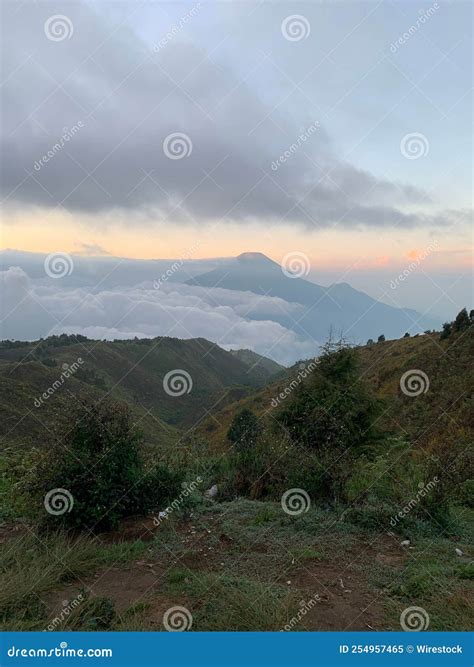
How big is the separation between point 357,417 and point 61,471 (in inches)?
337

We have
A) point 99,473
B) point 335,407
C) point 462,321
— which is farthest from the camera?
point 462,321

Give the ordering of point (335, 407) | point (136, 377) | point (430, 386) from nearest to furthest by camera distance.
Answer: point (335, 407)
point (430, 386)
point (136, 377)

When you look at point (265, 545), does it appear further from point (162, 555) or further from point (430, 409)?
point (430, 409)

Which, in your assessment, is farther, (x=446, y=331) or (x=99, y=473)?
(x=446, y=331)

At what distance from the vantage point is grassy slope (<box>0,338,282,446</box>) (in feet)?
139

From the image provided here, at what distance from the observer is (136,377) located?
301 ft

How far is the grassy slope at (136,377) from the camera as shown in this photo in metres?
42.5

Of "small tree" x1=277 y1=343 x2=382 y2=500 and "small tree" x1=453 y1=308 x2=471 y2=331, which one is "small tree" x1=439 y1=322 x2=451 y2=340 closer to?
"small tree" x1=453 y1=308 x2=471 y2=331

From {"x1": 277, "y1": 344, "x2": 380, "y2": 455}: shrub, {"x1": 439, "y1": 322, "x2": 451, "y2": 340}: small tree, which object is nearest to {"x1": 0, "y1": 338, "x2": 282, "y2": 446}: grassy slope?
{"x1": 277, "y1": 344, "x2": 380, "y2": 455}: shrub

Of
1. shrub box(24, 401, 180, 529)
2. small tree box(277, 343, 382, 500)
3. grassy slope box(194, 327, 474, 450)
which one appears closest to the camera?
shrub box(24, 401, 180, 529)

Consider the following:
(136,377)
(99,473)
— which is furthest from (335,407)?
(136,377)

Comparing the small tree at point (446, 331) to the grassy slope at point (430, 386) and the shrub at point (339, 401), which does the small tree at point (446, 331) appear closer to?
the grassy slope at point (430, 386)

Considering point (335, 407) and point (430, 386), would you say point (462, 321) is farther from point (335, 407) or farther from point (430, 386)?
point (335, 407)

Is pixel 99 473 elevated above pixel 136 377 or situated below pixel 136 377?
above
